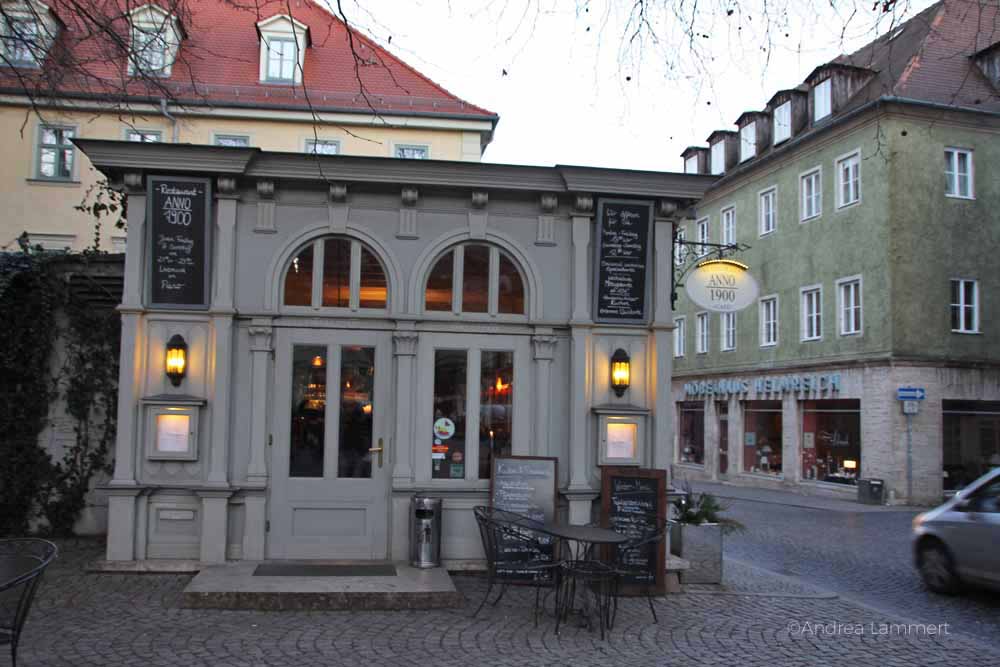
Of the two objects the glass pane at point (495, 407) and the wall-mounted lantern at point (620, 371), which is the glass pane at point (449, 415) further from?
the wall-mounted lantern at point (620, 371)

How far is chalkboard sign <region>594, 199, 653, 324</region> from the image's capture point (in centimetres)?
984

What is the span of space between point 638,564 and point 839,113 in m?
20.8

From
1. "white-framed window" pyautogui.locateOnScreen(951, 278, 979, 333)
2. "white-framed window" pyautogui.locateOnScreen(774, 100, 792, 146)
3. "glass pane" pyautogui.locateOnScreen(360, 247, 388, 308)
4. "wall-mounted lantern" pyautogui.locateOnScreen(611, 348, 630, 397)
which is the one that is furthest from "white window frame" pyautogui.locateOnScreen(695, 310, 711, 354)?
"glass pane" pyautogui.locateOnScreen(360, 247, 388, 308)

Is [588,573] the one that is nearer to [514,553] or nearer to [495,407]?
[514,553]

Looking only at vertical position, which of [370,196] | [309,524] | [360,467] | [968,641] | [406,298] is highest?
[370,196]

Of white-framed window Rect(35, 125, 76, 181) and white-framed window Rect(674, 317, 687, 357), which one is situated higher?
white-framed window Rect(35, 125, 76, 181)

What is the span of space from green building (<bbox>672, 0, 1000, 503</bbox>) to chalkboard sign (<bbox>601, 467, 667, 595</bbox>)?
15.0m

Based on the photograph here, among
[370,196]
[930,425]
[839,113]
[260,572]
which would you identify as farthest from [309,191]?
[839,113]

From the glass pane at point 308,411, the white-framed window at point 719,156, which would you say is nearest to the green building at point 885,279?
the white-framed window at point 719,156

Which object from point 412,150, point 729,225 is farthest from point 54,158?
point 729,225

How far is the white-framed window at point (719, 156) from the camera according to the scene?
32.9m

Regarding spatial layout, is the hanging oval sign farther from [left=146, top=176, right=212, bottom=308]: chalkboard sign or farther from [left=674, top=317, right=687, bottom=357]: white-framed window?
[left=674, top=317, right=687, bottom=357]: white-framed window

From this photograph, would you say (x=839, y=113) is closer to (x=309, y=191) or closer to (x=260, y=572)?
(x=309, y=191)

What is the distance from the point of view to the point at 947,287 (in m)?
23.2
